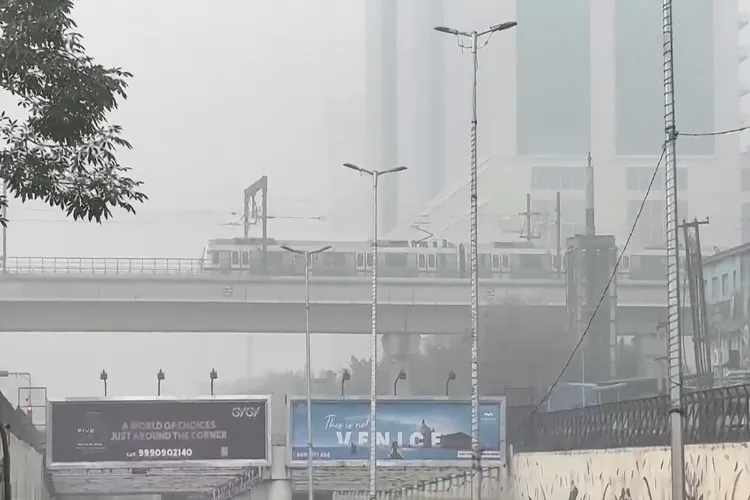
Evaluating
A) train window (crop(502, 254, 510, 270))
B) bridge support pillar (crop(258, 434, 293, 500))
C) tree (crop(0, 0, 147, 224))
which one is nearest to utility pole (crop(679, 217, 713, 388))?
bridge support pillar (crop(258, 434, 293, 500))

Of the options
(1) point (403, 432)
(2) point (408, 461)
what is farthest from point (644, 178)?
(2) point (408, 461)

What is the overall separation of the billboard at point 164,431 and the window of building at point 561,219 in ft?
100.0

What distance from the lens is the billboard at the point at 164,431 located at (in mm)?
51812

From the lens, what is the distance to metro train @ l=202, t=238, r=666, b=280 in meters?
72.6

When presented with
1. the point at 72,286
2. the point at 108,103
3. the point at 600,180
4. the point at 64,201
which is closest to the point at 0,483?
the point at 64,201

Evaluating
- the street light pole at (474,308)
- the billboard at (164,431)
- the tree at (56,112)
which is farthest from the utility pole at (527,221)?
the tree at (56,112)

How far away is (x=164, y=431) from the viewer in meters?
52.5

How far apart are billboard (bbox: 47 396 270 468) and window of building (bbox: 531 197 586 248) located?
3048 centimetres

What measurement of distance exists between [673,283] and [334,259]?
2304 inches

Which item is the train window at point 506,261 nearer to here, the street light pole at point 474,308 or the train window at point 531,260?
the train window at point 531,260

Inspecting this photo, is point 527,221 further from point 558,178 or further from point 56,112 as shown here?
point 56,112

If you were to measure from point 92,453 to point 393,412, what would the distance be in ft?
38.1

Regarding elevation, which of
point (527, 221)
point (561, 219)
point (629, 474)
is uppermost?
point (561, 219)

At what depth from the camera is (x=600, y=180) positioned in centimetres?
7706
